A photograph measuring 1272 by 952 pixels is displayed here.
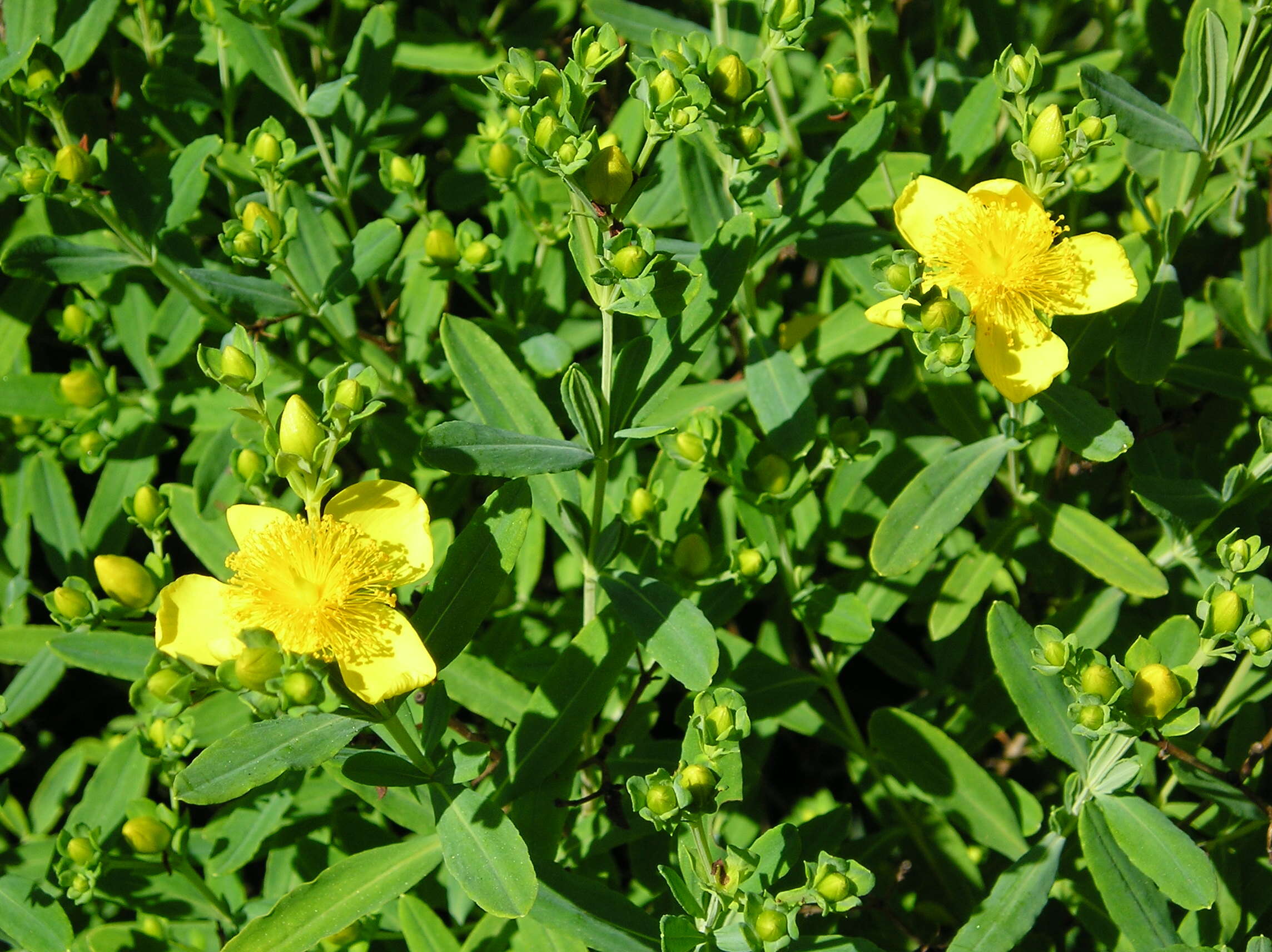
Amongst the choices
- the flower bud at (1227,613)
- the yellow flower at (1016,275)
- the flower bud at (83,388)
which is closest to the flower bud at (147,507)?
the flower bud at (83,388)

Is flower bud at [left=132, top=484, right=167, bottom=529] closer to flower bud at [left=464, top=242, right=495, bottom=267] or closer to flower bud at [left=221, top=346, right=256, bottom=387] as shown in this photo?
flower bud at [left=221, top=346, right=256, bottom=387]

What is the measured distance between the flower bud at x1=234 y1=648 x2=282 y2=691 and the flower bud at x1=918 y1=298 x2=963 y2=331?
1.02m

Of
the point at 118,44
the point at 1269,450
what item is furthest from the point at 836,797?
the point at 118,44

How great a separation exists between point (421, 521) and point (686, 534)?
1.85ft

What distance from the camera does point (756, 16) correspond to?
230cm

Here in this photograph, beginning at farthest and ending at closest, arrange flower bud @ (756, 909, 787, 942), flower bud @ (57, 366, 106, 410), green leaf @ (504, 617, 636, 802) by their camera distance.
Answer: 1. flower bud @ (57, 366, 106, 410)
2. green leaf @ (504, 617, 636, 802)
3. flower bud @ (756, 909, 787, 942)

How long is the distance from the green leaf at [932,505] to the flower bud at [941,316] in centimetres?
41

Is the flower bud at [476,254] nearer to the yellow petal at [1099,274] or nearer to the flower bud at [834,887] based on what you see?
the yellow petal at [1099,274]

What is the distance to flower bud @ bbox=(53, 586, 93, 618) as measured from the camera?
1.89 m

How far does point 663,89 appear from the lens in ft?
5.13

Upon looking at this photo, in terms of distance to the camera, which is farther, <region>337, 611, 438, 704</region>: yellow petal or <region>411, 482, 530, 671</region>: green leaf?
<region>411, 482, 530, 671</region>: green leaf

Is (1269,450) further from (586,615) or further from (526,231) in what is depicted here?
(526,231)

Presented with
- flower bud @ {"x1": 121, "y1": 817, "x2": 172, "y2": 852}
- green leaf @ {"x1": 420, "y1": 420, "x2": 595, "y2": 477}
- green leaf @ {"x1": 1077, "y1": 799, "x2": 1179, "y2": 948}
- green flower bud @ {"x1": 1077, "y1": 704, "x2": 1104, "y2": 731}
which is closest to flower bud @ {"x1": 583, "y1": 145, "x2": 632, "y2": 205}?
green leaf @ {"x1": 420, "y1": 420, "x2": 595, "y2": 477}

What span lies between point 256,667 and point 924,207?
137 cm
